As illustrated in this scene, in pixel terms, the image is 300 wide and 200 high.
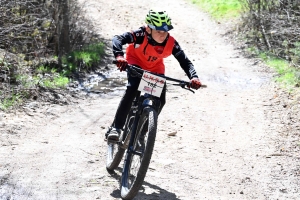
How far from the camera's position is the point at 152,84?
4898mm

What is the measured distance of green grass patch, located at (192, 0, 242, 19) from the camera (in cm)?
1845

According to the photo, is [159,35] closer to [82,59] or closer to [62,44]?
[82,59]

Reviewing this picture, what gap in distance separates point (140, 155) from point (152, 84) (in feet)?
2.33

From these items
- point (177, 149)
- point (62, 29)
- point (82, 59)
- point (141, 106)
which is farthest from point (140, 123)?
point (62, 29)

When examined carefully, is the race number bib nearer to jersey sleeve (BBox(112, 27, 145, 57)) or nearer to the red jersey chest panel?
jersey sleeve (BBox(112, 27, 145, 57))

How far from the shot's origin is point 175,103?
375 inches

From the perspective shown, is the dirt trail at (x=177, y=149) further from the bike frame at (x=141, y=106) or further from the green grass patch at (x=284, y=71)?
the bike frame at (x=141, y=106)

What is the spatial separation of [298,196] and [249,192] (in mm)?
516

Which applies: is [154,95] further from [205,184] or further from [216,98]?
[216,98]

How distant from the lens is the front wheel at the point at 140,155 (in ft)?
14.9

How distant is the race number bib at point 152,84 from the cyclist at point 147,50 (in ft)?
0.83

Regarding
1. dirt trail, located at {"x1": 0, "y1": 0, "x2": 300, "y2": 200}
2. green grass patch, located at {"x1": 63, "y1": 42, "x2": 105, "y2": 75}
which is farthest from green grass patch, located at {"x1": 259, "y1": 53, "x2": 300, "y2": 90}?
green grass patch, located at {"x1": 63, "y1": 42, "x2": 105, "y2": 75}

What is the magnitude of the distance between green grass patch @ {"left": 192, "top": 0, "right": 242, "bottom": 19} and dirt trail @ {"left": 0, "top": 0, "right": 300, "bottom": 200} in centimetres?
689

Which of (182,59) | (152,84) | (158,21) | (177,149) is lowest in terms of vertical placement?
(177,149)
